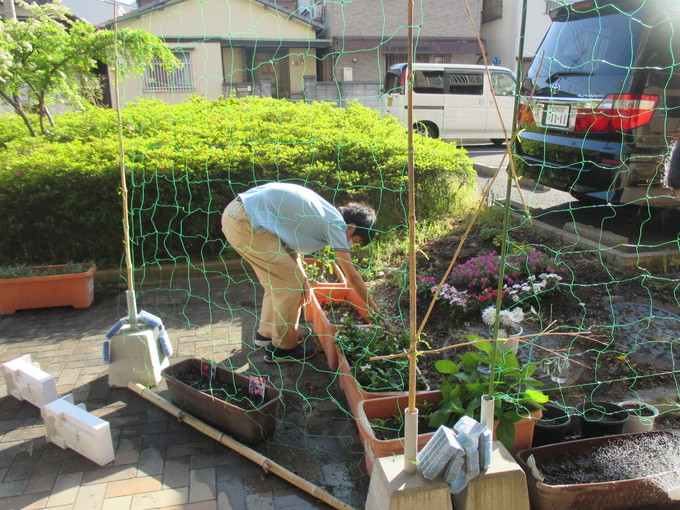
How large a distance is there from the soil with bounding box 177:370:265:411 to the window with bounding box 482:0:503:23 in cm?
2108

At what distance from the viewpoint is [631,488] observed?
6.25ft

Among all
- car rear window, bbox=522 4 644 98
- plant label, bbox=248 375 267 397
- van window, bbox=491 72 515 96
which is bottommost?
plant label, bbox=248 375 267 397

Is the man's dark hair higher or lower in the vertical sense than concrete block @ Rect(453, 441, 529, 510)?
higher

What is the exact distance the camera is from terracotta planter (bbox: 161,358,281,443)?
2365 mm

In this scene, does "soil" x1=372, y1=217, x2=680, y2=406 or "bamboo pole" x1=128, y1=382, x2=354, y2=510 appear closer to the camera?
"bamboo pole" x1=128, y1=382, x2=354, y2=510

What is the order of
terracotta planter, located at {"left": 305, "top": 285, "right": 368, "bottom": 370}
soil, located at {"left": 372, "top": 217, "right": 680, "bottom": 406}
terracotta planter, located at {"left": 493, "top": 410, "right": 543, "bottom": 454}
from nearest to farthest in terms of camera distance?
1. terracotta planter, located at {"left": 493, "top": 410, "right": 543, "bottom": 454}
2. soil, located at {"left": 372, "top": 217, "right": 680, "bottom": 406}
3. terracotta planter, located at {"left": 305, "top": 285, "right": 368, "bottom": 370}

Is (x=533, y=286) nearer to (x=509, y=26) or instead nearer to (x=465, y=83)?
(x=465, y=83)

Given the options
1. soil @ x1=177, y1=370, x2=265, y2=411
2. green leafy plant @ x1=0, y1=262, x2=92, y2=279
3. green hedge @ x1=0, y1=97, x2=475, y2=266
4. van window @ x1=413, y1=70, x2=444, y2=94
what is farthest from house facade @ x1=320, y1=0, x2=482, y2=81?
soil @ x1=177, y1=370, x2=265, y2=411

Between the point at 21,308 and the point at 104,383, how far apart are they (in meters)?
1.54

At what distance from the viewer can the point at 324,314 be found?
10.5ft

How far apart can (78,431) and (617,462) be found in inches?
93.8

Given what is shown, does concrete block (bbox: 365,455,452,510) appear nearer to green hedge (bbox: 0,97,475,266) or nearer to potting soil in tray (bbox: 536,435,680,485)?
potting soil in tray (bbox: 536,435,680,485)

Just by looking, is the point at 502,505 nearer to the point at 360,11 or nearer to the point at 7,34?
the point at 7,34

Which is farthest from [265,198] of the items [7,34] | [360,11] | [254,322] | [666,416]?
[360,11]
